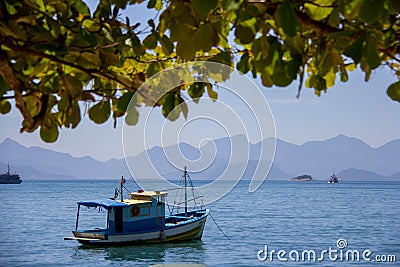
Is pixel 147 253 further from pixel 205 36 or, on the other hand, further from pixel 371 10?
pixel 371 10

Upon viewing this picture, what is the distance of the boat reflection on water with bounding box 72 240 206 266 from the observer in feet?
37.9

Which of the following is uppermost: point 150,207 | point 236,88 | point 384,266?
point 236,88

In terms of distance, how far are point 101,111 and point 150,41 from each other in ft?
0.45

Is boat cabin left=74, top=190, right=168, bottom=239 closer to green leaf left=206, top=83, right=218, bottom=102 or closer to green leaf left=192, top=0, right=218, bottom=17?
green leaf left=206, top=83, right=218, bottom=102

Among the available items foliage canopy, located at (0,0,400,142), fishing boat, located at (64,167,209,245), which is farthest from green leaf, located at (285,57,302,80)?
fishing boat, located at (64,167,209,245)

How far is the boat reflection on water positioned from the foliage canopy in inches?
412

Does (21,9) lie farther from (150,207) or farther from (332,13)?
(150,207)

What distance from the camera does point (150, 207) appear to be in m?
11.4

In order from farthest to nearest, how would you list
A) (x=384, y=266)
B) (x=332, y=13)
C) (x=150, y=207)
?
(x=384, y=266) < (x=150, y=207) < (x=332, y=13)

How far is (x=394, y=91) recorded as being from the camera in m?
0.71

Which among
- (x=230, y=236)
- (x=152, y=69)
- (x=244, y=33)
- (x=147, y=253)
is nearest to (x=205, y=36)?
(x=244, y=33)

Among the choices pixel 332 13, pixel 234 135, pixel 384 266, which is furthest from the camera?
pixel 384 266

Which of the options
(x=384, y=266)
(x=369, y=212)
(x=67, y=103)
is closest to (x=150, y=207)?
(x=384, y=266)

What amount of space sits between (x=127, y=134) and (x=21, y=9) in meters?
0.23
